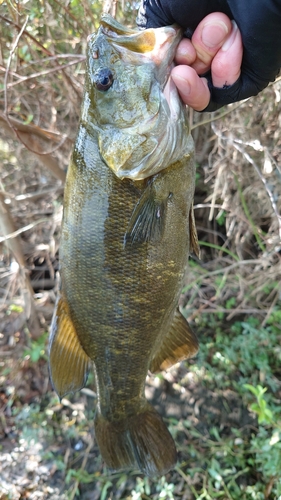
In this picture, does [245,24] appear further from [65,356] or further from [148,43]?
[65,356]

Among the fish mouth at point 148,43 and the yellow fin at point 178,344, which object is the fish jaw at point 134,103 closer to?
the fish mouth at point 148,43

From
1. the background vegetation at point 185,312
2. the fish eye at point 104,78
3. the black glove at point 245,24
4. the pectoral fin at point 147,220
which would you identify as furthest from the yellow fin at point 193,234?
the background vegetation at point 185,312

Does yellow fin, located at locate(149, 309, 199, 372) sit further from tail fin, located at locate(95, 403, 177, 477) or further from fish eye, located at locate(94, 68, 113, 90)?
fish eye, located at locate(94, 68, 113, 90)

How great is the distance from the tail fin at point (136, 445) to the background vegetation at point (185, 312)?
558mm

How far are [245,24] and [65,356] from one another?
138cm

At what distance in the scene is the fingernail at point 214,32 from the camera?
1.17 meters

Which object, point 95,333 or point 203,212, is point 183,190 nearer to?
point 95,333

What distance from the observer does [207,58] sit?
1.27 meters

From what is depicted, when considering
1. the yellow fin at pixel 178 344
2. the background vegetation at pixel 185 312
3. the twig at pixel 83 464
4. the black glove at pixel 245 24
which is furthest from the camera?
the twig at pixel 83 464

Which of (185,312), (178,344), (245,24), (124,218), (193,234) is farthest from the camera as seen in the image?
(185,312)

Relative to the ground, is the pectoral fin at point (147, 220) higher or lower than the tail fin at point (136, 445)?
higher

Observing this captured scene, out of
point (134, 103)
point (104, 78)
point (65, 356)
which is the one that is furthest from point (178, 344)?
point (104, 78)

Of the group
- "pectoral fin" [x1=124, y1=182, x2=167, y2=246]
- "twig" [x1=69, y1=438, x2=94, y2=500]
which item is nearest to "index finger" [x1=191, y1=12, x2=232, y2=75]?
"pectoral fin" [x1=124, y1=182, x2=167, y2=246]

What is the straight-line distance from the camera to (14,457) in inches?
125
